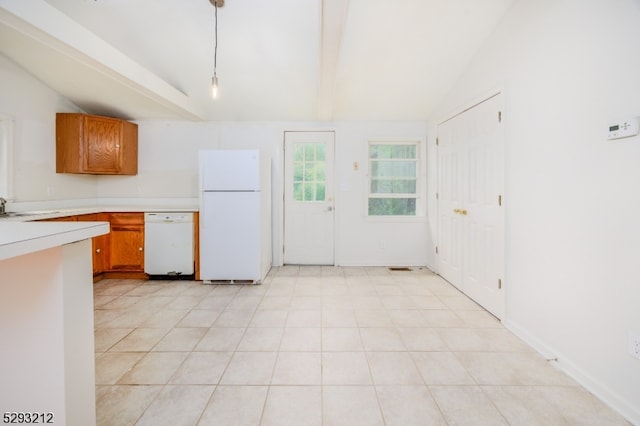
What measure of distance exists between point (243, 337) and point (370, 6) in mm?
2990

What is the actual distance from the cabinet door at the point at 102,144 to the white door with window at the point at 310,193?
223 centimetres

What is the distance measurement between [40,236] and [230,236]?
2712 millimetres

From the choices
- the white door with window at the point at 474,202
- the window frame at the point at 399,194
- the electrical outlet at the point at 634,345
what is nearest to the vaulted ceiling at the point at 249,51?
the window frame at the point at 399,194

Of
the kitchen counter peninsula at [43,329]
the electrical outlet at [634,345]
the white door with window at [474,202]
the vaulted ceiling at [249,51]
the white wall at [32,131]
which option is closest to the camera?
the kitchen counter peninsula at [43,329]

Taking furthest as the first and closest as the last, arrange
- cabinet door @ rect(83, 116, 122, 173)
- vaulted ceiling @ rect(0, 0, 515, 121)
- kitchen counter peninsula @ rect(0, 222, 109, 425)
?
cabinet door @ rect(83, 116, 122, 173)
vaulted ceiling @ rect(0, 0, 515, 121)
kitchen counter peninsula @ rect(0, 222, 109, 425)

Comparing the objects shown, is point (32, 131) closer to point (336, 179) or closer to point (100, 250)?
point (100, 250)

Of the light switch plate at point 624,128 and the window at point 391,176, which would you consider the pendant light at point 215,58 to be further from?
the light switch plate at point 624,128

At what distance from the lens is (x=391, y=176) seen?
459 centimetres

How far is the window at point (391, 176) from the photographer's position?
4.58 meters

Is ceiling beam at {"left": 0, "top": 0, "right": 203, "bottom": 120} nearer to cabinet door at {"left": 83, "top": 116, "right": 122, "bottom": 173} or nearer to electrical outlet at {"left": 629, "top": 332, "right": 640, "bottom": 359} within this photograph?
cabinet door at {"left": 83, "top": 116, "right": 122, "bottom": 173}

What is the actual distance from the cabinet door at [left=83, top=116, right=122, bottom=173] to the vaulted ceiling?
10.7 inches

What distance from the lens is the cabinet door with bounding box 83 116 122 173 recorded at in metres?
3.72

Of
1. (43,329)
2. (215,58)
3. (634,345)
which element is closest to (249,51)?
(215,58)

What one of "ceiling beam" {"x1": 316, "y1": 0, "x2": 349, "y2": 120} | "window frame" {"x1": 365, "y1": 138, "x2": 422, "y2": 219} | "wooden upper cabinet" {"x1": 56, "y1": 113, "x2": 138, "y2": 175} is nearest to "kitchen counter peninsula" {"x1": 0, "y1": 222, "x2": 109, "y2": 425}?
"ceiling beam" {"x1": 316, "y1": 0, "x2": 349, "y2": 120}
